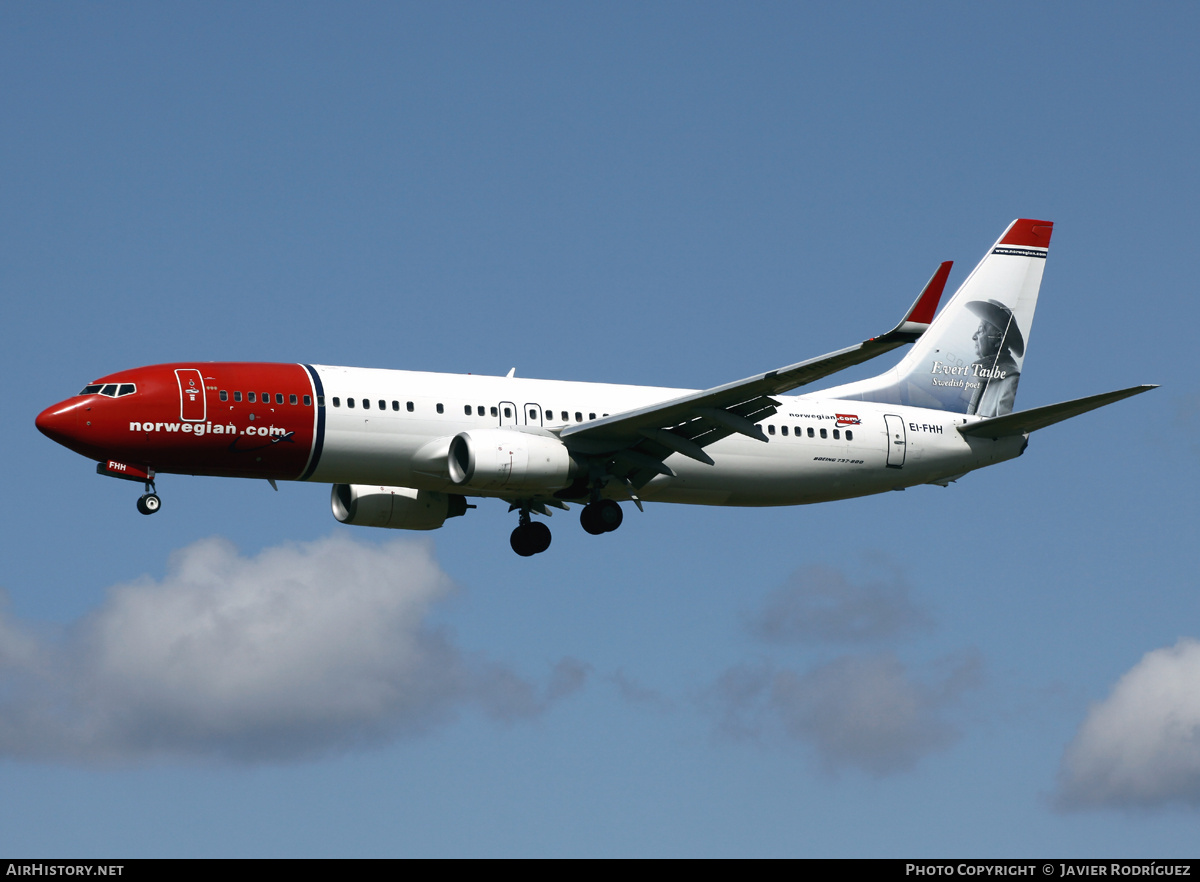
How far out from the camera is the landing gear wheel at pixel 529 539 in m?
50.7

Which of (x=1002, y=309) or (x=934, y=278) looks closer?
(x=934, y=278)

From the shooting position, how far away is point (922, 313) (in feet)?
127

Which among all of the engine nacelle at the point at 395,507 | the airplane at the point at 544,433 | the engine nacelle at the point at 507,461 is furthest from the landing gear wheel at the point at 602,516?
the engine nacelle at the point at 395,507

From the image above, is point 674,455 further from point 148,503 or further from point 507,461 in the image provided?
point 148,503

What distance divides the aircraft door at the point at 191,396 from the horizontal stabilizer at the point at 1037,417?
907 inches

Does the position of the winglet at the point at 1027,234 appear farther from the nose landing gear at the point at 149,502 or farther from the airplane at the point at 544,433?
the nose landing gear at the point at 149,502

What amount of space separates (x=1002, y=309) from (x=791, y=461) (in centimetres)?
1150

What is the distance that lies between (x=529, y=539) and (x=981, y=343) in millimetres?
16759

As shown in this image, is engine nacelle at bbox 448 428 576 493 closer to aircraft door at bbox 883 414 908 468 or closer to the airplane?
the airplane

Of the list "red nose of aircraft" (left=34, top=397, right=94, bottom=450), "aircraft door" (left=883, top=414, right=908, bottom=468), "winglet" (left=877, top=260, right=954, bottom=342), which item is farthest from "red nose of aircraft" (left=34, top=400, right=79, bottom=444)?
"aircraft door" (left=883, top=414, right=908, bottom=468)

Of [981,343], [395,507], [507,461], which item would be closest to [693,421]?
[507,461]
